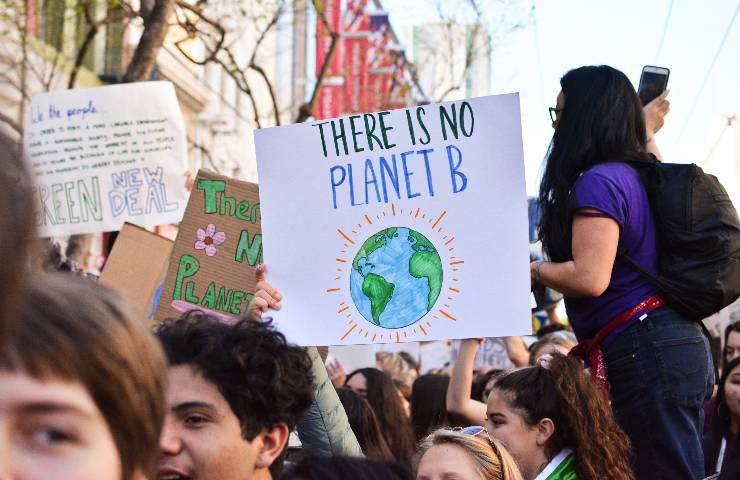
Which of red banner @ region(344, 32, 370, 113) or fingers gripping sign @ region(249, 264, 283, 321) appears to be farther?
red banner @ region(344, 32, 370, 113)

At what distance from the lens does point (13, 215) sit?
2.20 ft

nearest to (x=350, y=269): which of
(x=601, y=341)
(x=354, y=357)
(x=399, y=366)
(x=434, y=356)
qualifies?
(x=601, y=341)

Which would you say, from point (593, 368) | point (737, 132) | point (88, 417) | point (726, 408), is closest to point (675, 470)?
point (593, 368)

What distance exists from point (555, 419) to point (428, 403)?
2083 millimetres

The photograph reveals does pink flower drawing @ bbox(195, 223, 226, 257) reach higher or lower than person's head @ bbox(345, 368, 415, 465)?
higher

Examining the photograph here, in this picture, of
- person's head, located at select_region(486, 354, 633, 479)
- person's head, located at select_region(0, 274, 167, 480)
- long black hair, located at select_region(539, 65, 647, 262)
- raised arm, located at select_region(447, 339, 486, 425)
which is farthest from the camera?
raised arm, located at select_region(447, 339, 486, 425)

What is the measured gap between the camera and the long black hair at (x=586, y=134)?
3.34 m

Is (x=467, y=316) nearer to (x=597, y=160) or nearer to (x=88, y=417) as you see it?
(x=597, y=160)

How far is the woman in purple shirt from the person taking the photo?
315 cm

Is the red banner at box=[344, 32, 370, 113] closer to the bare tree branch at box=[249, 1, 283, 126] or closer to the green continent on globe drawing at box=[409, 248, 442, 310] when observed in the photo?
the bare tree branch at box=[249, 1, 283, 126]

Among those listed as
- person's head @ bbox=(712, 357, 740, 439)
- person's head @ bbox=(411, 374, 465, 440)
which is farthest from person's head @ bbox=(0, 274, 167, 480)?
person's head @ bbox=(411, 374, 465, 440)

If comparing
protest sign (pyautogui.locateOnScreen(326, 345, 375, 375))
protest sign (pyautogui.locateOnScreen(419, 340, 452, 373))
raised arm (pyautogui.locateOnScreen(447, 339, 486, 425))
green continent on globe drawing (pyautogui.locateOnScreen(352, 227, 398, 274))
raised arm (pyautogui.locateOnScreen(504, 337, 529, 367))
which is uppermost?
green continent on globe drawing (pyautogui.locateOnScreen(352, 227, 398, 274))

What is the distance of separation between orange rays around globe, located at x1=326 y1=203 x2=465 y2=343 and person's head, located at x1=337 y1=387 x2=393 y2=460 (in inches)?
63.2

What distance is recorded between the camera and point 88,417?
45.3 inches
